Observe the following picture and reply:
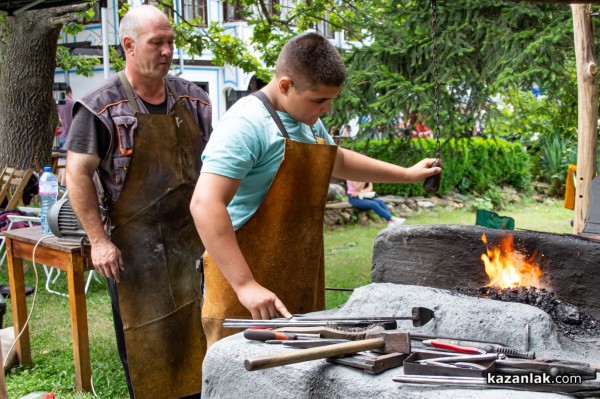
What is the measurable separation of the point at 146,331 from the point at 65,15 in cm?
658

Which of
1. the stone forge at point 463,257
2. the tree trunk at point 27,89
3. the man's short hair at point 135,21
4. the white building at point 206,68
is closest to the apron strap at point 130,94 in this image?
the man's short hair at point 135,21

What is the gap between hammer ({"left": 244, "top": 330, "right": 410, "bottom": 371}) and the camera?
5.75 ft

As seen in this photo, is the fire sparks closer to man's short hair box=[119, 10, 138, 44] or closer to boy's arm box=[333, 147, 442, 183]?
boy's arm box=[333, 147, 442, 183]

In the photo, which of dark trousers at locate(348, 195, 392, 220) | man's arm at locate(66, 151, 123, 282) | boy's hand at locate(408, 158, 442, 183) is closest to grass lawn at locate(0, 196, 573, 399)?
dark trousers at locate(348, 195, 392, 220)

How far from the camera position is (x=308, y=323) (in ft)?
7.27

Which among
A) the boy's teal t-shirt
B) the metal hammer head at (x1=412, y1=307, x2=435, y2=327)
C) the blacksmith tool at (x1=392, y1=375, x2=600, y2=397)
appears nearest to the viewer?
the blacksmith tool at (x1=392, y1=375, x2=600, y2=397)

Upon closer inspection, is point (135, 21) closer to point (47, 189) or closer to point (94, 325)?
point (47, 189)

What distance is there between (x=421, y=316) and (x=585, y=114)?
11.8 ft

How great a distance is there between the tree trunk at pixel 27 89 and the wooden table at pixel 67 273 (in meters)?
4.88

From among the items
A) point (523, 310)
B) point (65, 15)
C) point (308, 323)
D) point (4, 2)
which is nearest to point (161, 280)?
point (308, 323)

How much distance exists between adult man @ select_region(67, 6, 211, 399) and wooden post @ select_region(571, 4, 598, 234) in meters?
2.81

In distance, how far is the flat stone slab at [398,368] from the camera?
181 centimetres

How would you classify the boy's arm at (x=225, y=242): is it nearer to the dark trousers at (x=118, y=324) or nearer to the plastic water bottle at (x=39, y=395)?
the dark trousers at (x=118, y=324)

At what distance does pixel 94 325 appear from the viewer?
5.97 meters
